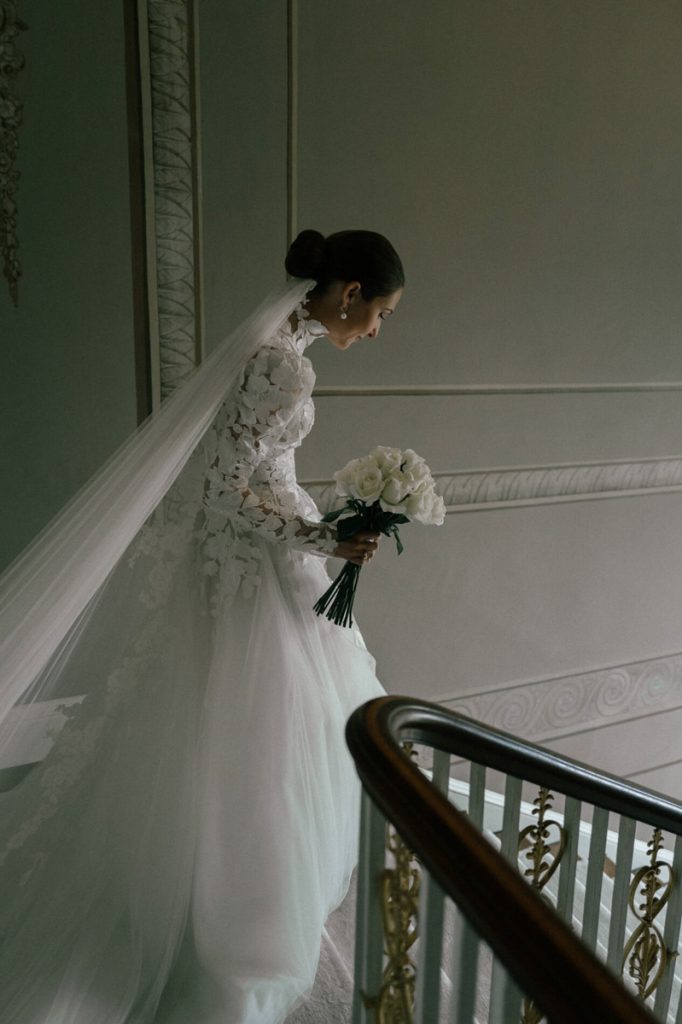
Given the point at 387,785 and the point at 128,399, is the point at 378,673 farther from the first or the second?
the point at 387,785

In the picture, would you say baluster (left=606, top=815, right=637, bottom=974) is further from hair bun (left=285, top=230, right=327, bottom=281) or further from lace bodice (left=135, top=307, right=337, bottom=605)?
hair bun (left=285, top=230, right=327, bottom=281)

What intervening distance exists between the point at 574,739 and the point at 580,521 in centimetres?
120

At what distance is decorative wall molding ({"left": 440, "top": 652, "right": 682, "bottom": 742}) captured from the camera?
3.74m

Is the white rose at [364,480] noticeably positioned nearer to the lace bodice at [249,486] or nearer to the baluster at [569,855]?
the lace bodice at [249,486]

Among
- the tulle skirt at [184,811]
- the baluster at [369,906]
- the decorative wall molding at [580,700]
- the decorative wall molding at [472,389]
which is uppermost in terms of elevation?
the decorative wall molding at [472,389]

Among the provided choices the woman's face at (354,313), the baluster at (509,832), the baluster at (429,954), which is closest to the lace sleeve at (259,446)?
the woman's face at (354,313)

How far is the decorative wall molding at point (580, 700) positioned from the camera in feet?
12.3

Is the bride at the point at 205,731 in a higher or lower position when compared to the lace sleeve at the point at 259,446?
lower

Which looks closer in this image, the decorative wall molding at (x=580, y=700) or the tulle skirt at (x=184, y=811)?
the tulle skirt at (x=184, y=811)

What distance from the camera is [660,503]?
153 inches

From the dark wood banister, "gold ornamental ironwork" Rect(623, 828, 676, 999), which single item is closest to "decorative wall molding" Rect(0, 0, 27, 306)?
the dark wood banister

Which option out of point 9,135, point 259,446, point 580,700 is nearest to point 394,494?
point 259,446

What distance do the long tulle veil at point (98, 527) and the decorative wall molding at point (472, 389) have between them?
100cm

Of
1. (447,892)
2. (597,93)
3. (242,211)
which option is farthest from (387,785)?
(597,93)
